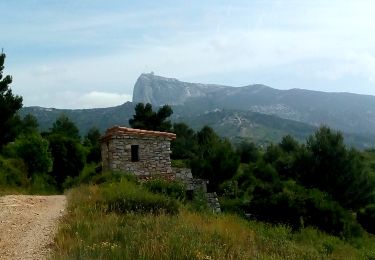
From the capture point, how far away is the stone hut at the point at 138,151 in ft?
74.8

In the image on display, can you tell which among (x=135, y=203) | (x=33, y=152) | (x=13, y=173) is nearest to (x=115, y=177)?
(x=135, y=203)

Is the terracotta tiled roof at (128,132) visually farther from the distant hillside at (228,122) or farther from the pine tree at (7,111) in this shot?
the distant hillside at (228,122)

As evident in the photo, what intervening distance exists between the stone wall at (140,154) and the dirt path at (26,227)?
Result: 578 centimetres

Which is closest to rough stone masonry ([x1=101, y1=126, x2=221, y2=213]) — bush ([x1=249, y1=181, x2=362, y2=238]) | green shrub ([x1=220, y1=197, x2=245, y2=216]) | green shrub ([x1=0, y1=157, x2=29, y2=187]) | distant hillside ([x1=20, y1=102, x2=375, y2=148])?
green shrub ([x1=220, y1=197, x2=245, y2=216])

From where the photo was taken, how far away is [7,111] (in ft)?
110

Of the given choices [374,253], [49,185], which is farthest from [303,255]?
[49,185]

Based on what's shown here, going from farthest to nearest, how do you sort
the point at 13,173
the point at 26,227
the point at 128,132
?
the point at 13,173 < the point at 128,132 < the point at 26,227

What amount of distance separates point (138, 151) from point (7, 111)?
1476 cm

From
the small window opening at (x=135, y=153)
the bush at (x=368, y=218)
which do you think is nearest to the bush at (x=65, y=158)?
the small window opening at (x=135, y=153)

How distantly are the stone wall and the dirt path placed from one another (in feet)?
19.0

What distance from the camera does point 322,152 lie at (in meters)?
29.5

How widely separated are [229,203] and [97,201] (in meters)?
12.9

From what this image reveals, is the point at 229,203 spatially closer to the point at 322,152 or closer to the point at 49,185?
the point at 322,152

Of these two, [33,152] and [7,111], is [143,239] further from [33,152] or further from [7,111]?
[7,111]
